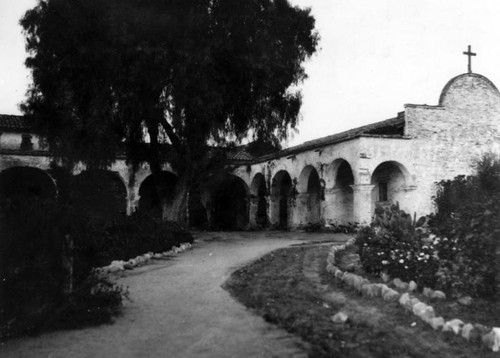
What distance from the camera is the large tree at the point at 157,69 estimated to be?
13.0 m

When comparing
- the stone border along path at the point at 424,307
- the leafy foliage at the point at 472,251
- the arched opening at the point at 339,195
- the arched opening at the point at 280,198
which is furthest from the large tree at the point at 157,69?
the arched opening at the point at 280,198

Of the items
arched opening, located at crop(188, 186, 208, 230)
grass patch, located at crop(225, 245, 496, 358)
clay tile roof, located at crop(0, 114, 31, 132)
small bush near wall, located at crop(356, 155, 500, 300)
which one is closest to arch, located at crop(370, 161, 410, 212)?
arched opening, located at crop(188, 186, 208, 230)

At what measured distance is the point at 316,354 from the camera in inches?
151

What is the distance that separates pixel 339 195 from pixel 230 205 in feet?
29.5

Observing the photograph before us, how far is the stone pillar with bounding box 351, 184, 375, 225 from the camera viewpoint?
1767 cm

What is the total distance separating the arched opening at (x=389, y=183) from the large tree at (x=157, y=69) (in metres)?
6.52

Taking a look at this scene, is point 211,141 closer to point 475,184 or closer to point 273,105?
point 273,105

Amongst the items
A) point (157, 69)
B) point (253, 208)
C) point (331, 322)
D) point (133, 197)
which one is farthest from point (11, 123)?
point (331, 322)

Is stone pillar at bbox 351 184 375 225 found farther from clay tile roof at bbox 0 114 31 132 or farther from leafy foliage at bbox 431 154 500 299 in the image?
clay tile roof at bbox 0 114 31 132

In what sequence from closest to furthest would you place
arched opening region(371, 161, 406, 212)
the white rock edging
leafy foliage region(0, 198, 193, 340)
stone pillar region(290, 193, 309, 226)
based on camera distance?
leafy foliage region(0, 198, 193, 340) < the white rock edging < arched opening region(371, 161, 406, 212) < stone pillar region(290, 193, 309, 226)

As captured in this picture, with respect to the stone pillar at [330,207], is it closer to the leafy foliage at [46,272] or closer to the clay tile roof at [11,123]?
the leafy foliage at [46,272]

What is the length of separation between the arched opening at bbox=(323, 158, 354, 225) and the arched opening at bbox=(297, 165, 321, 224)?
3.77ft

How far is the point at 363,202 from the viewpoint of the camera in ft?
58.3

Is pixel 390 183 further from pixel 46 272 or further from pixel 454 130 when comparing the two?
pixel 46 272
